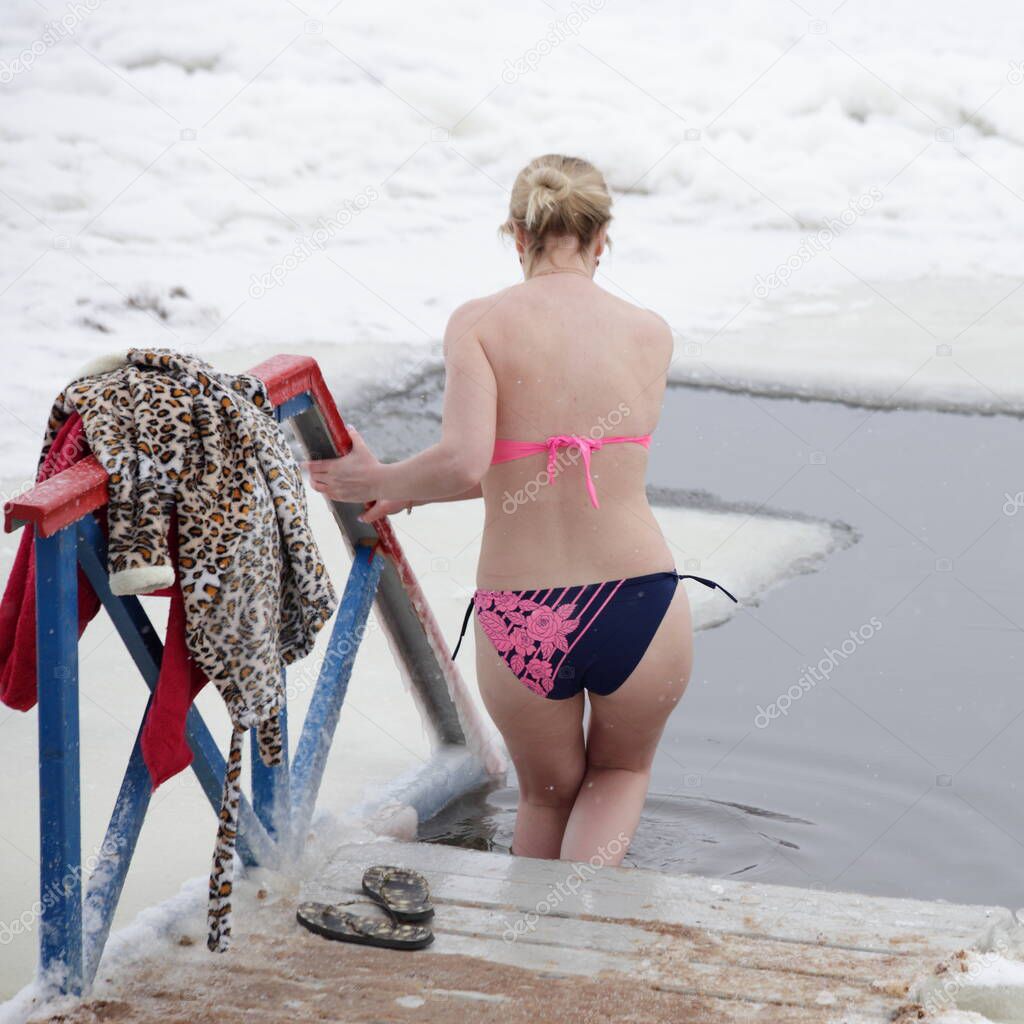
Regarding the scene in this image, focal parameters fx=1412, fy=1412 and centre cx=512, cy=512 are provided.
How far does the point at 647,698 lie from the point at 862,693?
168 cm

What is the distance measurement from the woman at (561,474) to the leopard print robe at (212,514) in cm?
37

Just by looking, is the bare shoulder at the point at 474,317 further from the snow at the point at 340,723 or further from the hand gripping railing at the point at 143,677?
the snow at the point at 340,723

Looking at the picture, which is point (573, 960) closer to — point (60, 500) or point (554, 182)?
point (60, 500)

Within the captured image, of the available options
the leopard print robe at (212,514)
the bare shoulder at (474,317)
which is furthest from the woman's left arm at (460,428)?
the leopard print robe at (212,514)

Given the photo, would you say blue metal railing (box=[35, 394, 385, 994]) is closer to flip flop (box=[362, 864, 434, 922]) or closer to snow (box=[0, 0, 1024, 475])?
flip flop (box=[362, 864, 434, 922])

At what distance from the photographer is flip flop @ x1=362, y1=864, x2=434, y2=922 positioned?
2.07 m

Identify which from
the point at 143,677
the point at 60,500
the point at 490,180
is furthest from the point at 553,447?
the point at 490,180

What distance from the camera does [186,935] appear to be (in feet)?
6.57

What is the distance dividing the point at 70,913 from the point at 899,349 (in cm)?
667

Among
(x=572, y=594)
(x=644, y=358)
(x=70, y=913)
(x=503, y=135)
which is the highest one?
(x=503, y=135)

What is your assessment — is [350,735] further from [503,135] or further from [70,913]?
[503,135]

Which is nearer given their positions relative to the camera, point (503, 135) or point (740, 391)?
point (740, 391)

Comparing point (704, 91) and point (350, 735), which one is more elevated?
point (704, 91)

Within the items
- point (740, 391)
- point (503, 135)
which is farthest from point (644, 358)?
point (503, 135)
